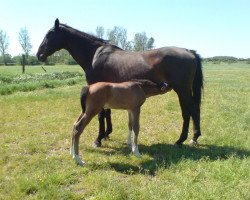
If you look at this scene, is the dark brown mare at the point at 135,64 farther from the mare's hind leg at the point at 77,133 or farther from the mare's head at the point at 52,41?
the mare's hind leg at the point at 77,133

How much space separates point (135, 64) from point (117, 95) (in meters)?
1.13

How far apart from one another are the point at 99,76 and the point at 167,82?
1.53 meters

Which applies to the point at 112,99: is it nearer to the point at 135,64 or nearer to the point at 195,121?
the point at 135,64

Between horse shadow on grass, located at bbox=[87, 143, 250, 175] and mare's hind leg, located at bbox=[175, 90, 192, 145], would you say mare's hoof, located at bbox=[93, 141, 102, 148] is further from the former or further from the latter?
mare's hind leg, located at bbox=[175, 90, 192, 145]

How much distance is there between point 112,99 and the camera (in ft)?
22.1

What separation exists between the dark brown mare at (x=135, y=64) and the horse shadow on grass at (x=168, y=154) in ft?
1.54

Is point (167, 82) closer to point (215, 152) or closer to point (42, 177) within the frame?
point (215, 152)

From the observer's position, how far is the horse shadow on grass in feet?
20.0

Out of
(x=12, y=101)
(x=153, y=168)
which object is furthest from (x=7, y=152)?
(x=12, y=101)

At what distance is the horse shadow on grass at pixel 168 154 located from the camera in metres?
6.09

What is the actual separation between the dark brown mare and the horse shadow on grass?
469mm

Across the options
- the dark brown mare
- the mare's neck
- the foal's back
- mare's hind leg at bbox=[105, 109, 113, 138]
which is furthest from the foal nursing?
the mare's neck

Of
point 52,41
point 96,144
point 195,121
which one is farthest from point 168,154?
point 52,41

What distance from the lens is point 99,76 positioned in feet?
25.5
